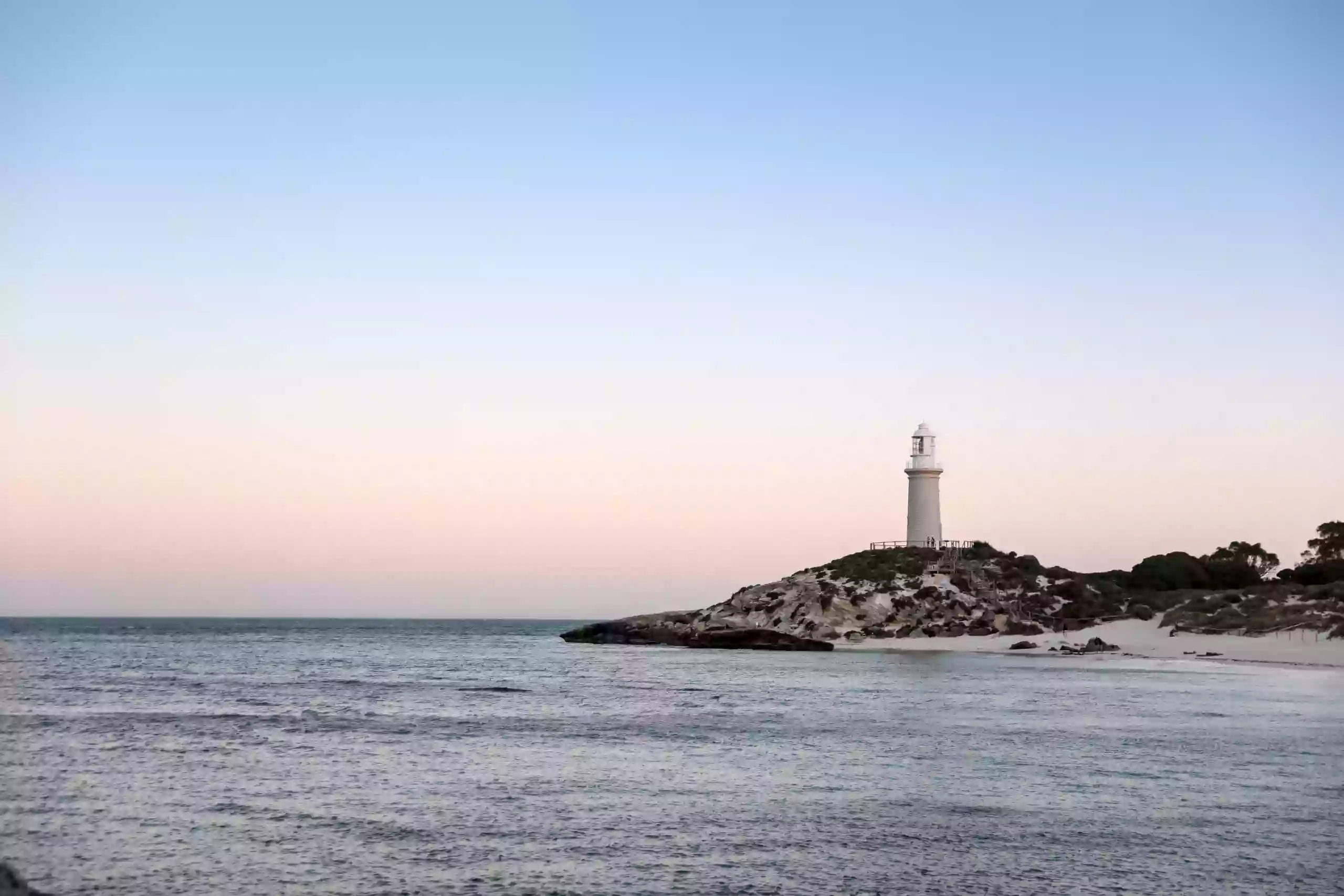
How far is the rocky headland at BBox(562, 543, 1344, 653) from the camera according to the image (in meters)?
86.4

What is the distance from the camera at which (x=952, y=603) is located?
92.2 meters

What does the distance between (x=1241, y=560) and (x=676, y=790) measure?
9739 cm

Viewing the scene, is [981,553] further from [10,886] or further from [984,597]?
[10,886]

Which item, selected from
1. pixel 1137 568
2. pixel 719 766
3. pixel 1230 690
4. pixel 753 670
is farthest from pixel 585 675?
pixel 1137 568

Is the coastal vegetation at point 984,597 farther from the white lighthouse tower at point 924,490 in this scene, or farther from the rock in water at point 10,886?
the rock in water at point 10,886

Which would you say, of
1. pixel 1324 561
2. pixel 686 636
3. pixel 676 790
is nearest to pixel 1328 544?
pixel 1324 561

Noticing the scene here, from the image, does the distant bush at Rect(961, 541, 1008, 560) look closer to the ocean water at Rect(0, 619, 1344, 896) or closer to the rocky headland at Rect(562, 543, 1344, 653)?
the rocky headland at Rect(562, 543, 1344, 653)

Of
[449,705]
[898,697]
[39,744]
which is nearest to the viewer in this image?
[39,744]

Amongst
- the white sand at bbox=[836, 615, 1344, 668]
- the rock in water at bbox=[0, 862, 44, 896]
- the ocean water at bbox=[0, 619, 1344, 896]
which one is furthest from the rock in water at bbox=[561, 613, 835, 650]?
the rock in water at bbox=[0, 862, 44, 896]

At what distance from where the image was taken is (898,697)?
44.8 metres

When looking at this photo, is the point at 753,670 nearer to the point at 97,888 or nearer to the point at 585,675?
the point at 585,675

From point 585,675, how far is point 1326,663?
3794 centimetres

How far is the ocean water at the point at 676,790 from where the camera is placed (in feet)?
55.0

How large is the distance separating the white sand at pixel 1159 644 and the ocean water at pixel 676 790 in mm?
22831
